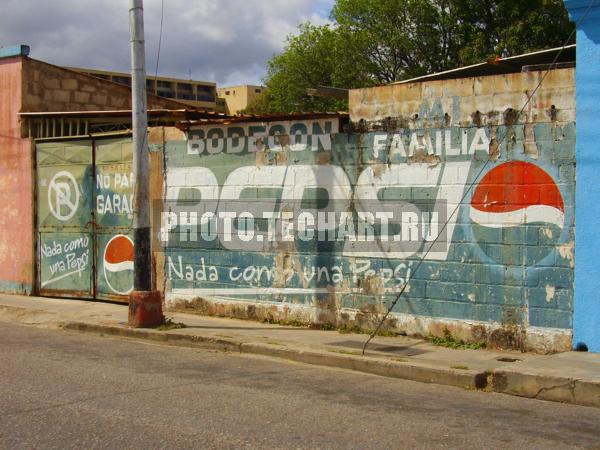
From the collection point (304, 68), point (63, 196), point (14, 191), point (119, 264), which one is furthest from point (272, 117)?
point (304, 68)

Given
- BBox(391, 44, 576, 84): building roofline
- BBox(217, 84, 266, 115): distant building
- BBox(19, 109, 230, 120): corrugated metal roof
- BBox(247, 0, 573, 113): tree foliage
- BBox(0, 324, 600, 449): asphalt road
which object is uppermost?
BBox(217, 84, 266, 115): distant building

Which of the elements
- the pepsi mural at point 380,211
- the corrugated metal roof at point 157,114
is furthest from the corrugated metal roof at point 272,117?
the corrugated metal roof at point 157,114

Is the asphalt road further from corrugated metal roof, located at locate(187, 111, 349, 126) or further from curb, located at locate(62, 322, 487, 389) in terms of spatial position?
corrugated metal roof, located at locate(187, 111, 349, 126)

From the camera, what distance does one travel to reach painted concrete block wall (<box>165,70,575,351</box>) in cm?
895

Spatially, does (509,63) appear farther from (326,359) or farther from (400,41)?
(400,41)

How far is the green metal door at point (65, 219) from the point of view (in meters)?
14.2

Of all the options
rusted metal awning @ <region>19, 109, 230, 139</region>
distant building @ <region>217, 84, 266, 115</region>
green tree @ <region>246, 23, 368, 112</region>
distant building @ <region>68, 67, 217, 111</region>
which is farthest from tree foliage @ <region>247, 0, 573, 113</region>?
distant building @ <region>68, 67, 217, 111</region>

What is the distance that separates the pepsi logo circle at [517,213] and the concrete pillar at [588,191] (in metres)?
0.30

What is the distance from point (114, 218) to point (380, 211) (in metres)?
5.65

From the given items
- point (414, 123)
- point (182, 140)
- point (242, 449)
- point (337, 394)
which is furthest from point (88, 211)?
point (242, 449)

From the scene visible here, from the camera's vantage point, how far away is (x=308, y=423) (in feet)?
20.5

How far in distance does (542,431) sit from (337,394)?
2.04 m

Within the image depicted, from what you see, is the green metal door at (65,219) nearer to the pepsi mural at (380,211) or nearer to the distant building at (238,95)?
the pepsi mural at (380,211)

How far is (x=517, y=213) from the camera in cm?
915
